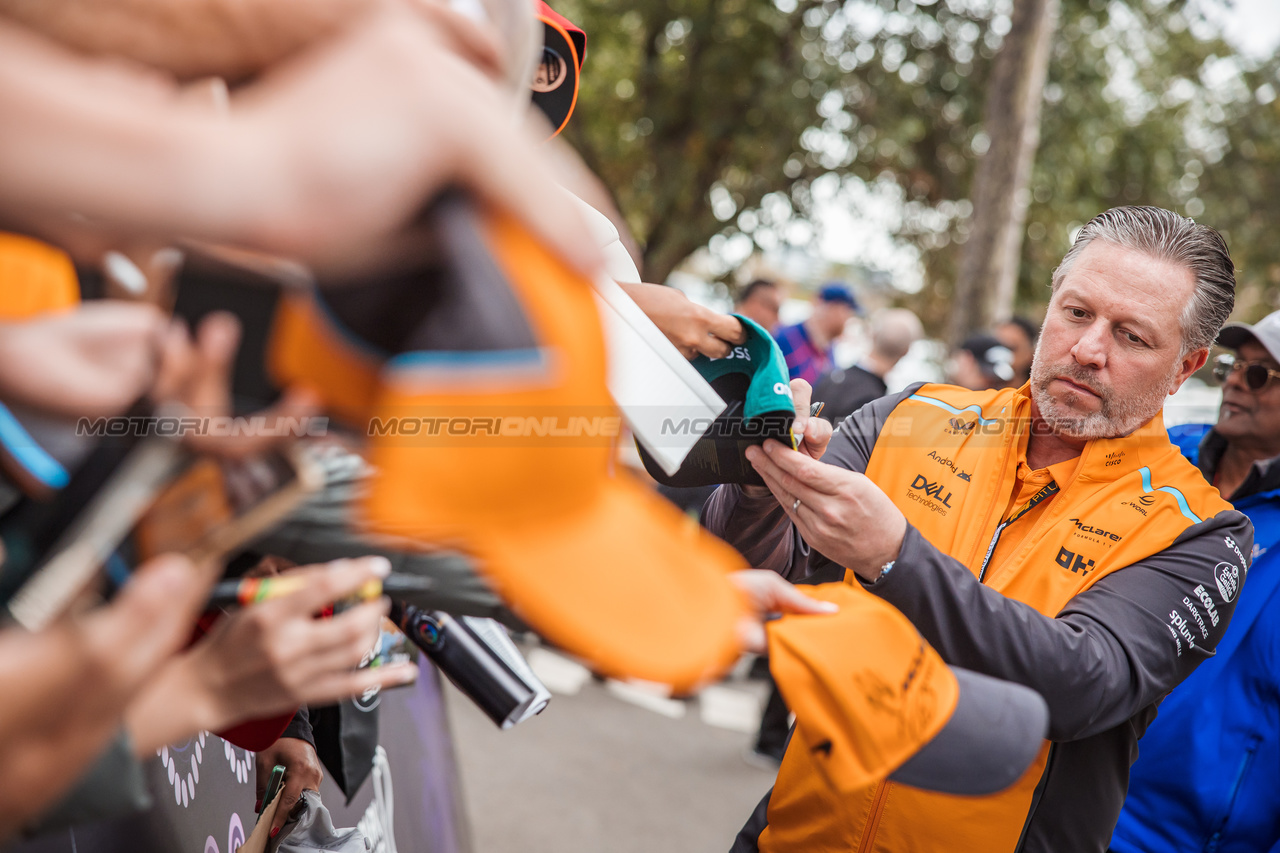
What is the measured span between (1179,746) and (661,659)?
6.96 ft

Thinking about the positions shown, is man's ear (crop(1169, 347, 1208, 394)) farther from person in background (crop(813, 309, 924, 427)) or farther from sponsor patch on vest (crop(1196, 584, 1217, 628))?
person in background (crop(813, 309, 924, 427))

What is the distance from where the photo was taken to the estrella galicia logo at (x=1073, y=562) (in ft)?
5.49

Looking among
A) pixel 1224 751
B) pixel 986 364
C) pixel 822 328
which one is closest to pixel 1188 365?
pixel 1224 751

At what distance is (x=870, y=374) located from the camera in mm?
5027

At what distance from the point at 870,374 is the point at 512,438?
4.61 m

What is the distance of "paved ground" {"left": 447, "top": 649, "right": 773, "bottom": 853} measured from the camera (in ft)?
13.7

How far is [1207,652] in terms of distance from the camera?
1.65 meters

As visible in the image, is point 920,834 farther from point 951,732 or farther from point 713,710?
point 713,710

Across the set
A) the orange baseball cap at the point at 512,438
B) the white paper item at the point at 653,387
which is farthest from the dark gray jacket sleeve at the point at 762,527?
the orange baseball cap at the point at 512,438

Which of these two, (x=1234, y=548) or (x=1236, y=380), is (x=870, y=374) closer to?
(x=1236, y=380)

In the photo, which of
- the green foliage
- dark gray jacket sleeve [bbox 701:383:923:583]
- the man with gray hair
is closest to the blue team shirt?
the man with gray hair

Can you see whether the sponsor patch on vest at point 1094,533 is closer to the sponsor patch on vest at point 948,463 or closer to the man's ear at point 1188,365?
the sponsor patch on vest at point 948,463

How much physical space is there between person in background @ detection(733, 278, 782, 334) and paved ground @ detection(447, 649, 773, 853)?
102 inches

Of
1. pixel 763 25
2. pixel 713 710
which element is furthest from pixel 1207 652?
pixel 763 25
